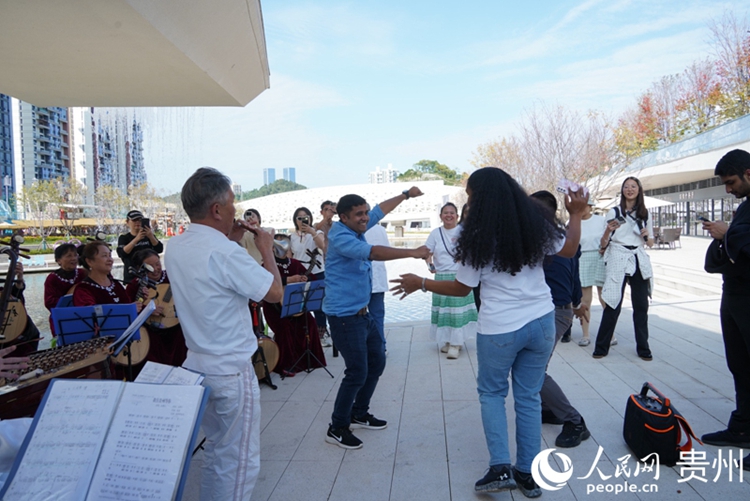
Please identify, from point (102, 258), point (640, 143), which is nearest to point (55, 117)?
point (640, 143)

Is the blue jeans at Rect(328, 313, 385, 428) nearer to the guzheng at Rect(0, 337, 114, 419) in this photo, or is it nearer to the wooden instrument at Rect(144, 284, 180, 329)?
the guzheng at Rect(0, 337, 114, 419)

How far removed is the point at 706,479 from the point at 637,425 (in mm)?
459

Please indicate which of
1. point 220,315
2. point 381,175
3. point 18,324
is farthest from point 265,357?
point 381,175

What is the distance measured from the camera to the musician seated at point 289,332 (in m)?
5.73

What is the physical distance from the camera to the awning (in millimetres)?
3204

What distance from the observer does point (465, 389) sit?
4.92 m

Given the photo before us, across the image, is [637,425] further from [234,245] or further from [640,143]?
[640,143]

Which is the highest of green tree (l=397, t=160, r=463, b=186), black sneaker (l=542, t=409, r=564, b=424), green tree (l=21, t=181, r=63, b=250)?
green tree (l=397, t=160, r=463, b=186)

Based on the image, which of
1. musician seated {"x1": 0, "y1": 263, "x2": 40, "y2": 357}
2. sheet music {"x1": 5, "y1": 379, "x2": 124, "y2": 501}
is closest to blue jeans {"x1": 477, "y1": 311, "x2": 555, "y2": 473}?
sheet music {"x1": 5, "y1": 379, "x2": 124, "y2": 501}

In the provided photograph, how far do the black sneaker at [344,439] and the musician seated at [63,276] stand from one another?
10.9ft

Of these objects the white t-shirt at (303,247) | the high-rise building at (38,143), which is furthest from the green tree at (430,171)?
the white t-shirt at (303,247)

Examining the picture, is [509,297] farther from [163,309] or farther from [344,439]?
[163,309]

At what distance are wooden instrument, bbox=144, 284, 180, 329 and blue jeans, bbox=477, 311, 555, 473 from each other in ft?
10.4

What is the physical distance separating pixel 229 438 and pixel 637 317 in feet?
16.2
